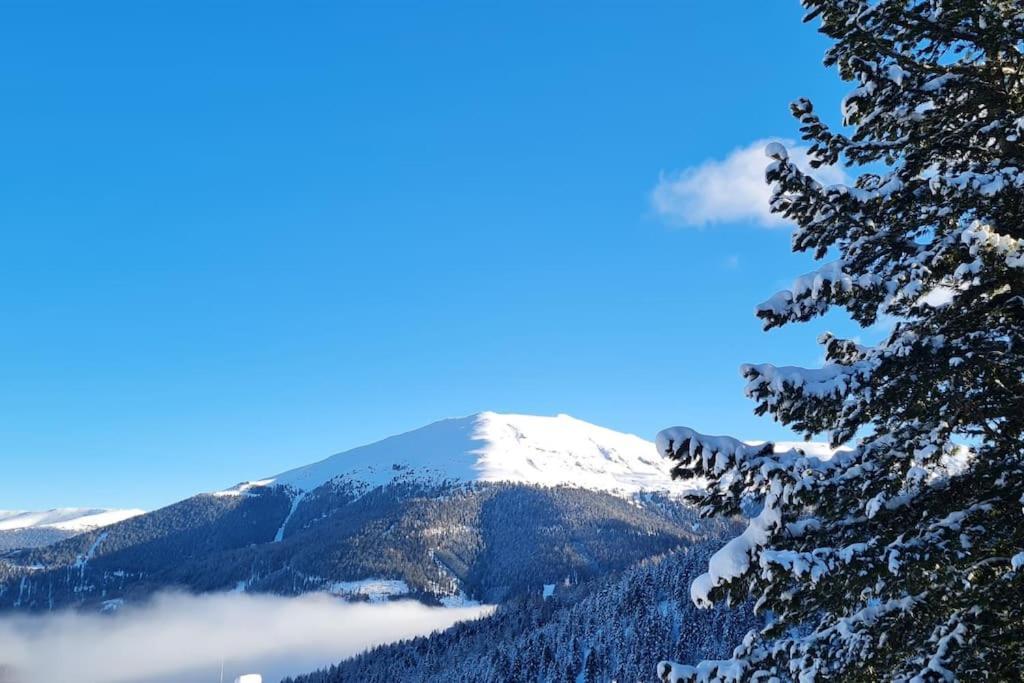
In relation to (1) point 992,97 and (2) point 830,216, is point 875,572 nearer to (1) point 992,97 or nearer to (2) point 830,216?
(2) point 830,216

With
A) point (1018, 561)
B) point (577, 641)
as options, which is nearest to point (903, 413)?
point (1018, 561)

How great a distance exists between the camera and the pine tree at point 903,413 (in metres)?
6.48

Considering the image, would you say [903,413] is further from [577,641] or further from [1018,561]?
[577,641]

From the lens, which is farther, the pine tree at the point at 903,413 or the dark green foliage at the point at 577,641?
the dark green foliage at the point at 577,641

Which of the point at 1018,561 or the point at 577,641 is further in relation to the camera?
the point at 577,641

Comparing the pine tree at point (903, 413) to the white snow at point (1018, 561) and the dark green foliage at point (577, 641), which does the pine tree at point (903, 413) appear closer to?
the white snow at point (1018, 561)

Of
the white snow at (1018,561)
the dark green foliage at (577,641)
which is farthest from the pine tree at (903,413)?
the dark green foliage at (577,641)

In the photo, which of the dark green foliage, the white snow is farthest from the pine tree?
the dark green foliage

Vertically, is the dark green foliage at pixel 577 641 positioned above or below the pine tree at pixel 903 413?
below

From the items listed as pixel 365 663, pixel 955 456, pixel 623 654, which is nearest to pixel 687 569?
pixel 623 654

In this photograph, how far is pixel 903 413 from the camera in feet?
24.0

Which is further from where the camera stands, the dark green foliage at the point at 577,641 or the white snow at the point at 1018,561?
the dark green foliage at the point at 577,641

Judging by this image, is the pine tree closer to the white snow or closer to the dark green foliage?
the white snow

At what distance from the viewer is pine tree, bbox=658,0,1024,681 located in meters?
6.48
